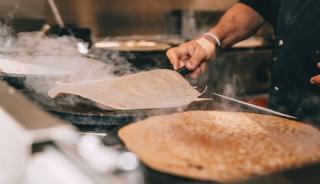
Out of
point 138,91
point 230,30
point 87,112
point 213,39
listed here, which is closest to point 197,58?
point 213,39

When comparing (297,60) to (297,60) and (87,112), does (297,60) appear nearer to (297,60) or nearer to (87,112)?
(297,60)

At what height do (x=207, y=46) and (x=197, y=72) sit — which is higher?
(x=207, y=46)

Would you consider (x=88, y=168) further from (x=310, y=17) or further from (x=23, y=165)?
(x=310, y=17)

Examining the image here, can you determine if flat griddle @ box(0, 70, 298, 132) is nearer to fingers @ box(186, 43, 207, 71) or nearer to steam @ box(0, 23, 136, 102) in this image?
steam @ box(0, 23, 136, 102)

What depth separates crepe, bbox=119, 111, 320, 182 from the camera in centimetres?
84

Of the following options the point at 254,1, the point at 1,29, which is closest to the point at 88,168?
the point at 254,1

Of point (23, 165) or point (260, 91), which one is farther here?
point (260, 91)

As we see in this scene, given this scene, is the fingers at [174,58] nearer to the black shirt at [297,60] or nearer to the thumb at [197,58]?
the thumb at [197,58]

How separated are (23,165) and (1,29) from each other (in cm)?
198

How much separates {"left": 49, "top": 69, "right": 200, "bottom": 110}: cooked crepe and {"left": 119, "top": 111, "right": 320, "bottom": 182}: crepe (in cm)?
14

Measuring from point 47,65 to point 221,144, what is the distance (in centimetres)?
92

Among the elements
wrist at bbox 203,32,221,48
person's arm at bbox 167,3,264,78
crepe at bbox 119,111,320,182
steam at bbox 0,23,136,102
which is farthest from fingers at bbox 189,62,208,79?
crepe at bbox 119,111,320,182

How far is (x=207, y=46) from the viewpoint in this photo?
2.04 meters

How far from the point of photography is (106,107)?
1198 mm
